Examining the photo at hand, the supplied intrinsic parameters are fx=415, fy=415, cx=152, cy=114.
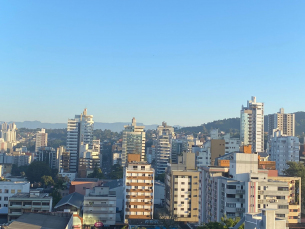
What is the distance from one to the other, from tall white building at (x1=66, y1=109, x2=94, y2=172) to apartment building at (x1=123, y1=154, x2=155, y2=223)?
4874cm

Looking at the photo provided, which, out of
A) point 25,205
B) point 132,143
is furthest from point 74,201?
point 132,143

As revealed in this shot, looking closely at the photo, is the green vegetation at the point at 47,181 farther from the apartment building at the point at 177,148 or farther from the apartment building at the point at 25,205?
the apartment building at the point at 25,205

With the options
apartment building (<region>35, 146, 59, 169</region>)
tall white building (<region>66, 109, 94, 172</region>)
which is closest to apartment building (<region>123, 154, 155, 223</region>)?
tall white building (<region>66, 109, 94, 172</region>)

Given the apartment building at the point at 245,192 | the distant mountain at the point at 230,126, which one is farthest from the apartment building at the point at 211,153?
the distant mountain at the point at 230,126

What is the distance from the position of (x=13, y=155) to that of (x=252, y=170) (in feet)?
279

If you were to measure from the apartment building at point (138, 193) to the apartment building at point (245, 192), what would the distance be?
7639 mm

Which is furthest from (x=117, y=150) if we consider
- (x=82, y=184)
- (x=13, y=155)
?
(x=82, y=184)

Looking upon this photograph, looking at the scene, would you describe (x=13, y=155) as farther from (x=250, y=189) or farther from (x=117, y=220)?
(x=250, y=189)

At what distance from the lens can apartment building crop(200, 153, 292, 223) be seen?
2888cm

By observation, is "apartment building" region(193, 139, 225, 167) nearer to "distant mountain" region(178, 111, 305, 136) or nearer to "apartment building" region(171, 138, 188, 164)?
"apartment building" region(171, 138, 188, 164)

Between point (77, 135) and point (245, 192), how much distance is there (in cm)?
6493

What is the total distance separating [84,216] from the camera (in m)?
36.8

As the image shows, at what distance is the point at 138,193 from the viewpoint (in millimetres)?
38406

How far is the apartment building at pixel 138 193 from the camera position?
38156 mm
